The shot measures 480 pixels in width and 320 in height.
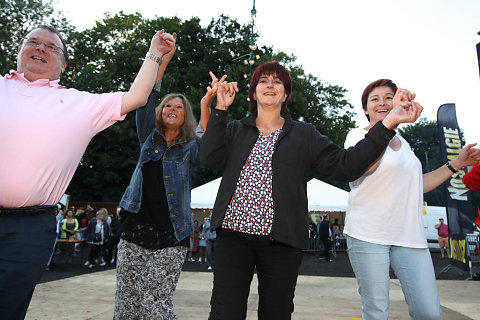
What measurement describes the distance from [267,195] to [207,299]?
3.83 metres

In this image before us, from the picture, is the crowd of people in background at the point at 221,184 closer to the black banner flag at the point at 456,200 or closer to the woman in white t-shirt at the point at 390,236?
the woman in white t-shirt at the point at 390,236

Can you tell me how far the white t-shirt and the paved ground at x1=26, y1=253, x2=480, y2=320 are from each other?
7.18 feet

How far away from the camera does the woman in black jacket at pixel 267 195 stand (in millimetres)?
2107

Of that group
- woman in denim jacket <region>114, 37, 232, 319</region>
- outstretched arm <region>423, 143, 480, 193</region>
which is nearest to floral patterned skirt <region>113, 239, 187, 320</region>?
woman in denim jacket <region>114, 37, 232, 319</region>

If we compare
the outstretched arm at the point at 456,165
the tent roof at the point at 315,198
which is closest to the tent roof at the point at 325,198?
the tent roof at the point at 315,198

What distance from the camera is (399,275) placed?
2629mm

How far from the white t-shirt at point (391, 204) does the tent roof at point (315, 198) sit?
13.0 m

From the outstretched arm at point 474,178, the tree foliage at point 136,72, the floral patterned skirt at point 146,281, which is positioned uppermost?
the tree foliage at point 136,72

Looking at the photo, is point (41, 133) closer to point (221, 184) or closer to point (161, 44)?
point (161, 44)

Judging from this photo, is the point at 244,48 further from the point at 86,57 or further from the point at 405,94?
the point at 405,94

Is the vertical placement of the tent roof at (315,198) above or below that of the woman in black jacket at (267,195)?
above

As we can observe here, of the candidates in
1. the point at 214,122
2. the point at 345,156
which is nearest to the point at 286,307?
the point at 345,156

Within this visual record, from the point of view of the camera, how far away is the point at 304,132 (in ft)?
7.82

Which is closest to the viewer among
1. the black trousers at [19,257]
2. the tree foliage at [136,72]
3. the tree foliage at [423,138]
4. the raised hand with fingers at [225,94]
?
the black trousers at [19,257]
